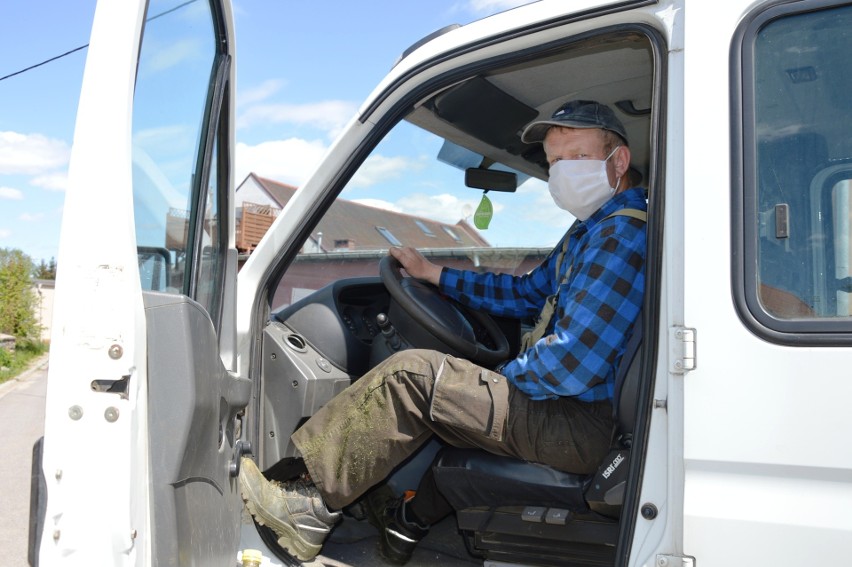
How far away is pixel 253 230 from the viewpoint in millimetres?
3488

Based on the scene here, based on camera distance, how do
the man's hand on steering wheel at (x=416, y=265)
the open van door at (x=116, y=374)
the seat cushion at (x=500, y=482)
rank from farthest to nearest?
the man's hand on steering wheel at (x=416, y=265), the seat cushion at (x=500, y=482), the open van door at (x=116, y=374)

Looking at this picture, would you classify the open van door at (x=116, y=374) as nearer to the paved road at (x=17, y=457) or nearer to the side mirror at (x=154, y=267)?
the side mirror at (x=154, y=267)

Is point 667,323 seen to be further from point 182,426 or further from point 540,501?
point 182,426

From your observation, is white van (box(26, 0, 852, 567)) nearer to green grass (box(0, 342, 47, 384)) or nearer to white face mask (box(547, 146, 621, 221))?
white face mask (box(547, 146, 621, 221))

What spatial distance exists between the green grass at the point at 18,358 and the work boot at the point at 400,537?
11277 millimetres

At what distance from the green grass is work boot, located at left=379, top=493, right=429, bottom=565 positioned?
11277 millimetres

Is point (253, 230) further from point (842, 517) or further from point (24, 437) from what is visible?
point (24, 437)

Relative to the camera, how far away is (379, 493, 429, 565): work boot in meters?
2.38

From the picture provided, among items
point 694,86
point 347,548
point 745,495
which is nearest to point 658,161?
point 694,86

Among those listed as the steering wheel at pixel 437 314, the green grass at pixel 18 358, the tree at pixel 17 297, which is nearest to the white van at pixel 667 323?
the steering wheel at pixel 437 314

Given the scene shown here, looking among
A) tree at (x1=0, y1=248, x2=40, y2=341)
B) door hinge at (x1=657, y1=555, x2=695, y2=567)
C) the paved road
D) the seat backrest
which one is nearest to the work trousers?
the seat backrest

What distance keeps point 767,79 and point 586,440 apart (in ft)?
3.34

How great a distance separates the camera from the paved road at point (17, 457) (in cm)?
413

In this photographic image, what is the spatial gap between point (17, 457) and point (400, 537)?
530 centimetres
